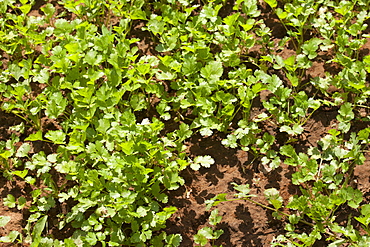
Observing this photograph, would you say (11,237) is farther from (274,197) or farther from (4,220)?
(274,197)

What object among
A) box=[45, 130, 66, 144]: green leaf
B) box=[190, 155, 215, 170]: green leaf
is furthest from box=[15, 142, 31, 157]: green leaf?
box=[190, 155, 215, 170]: green leaf

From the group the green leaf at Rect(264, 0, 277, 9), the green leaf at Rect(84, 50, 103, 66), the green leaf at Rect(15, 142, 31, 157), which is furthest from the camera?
the green leaf at Rect(264, 0, 277, 9)

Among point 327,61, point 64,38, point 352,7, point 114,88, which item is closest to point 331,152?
point 327,61

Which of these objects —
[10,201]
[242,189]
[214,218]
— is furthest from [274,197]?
[10,201]

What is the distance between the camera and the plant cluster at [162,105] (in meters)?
2.48

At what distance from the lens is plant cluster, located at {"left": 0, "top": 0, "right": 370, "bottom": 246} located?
8.13 feet

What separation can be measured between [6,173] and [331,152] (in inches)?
77.4

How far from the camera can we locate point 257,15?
312cm

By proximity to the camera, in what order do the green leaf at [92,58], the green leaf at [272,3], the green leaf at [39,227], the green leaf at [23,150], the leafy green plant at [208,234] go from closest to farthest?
the leafy green plant at [208,234] → the green leaf at [39,227] → the green leaf at [23,150] → the green leaf at [92,58] → the green leaf at [272,3]

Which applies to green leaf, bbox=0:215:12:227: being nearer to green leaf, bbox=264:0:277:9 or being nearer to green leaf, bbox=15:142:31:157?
green leaf, bbox=15:142:31:157

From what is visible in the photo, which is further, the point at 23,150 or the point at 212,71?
the point at 212,71

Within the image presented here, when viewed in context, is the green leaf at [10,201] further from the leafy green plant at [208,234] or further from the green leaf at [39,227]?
the leafy green plant at [208,234]

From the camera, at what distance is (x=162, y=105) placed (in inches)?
110

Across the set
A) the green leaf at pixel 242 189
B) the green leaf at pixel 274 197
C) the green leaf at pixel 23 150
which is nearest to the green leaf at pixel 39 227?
the green leaf at pixel 23 150
